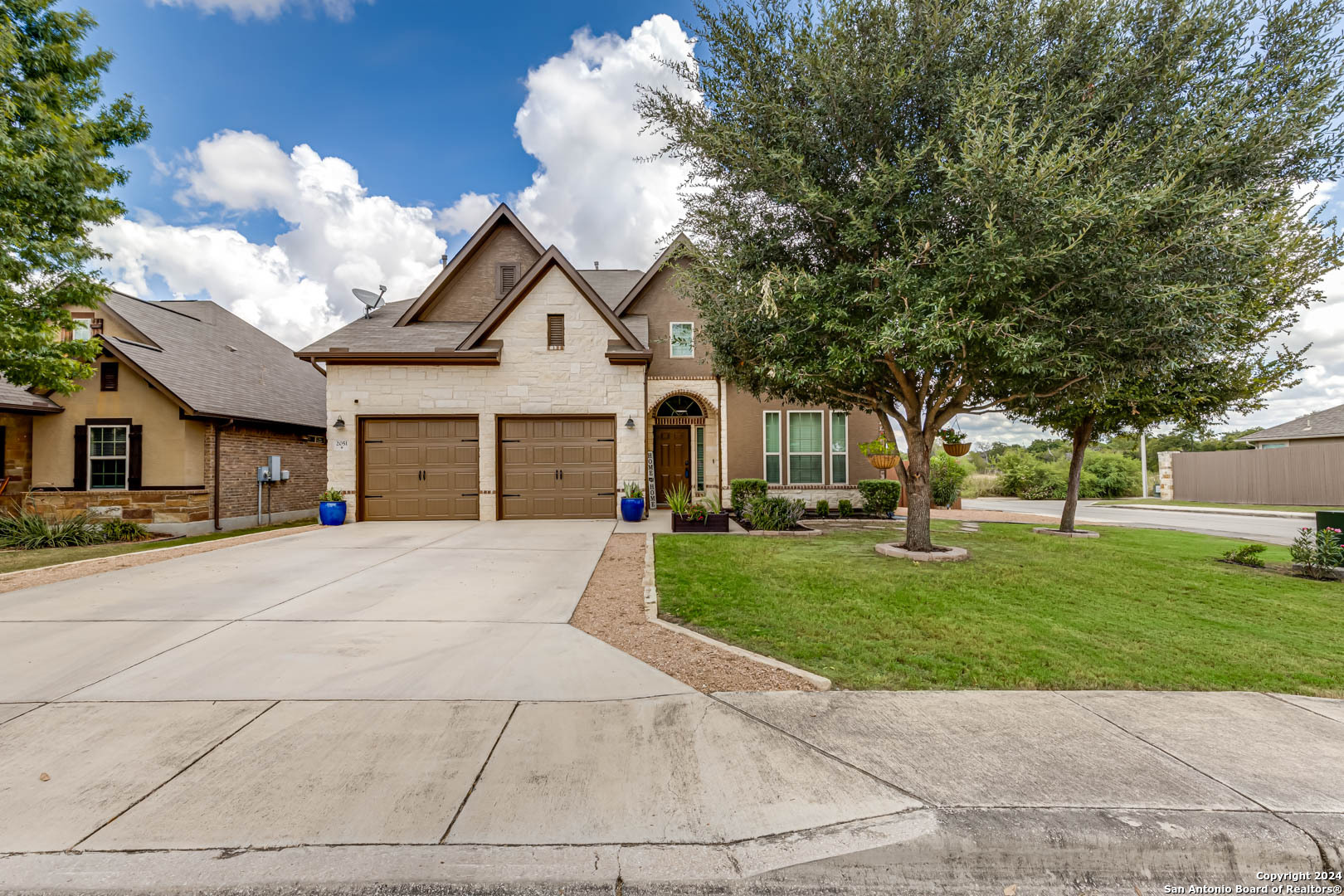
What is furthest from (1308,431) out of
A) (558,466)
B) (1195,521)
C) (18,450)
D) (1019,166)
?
(18,450)

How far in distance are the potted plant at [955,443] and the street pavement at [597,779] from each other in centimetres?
836

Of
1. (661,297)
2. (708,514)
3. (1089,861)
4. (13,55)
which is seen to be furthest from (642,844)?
(13,55)

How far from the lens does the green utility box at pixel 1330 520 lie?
767 cm

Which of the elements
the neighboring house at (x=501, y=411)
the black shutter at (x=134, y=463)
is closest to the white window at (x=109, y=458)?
the black shutter at (x=134, y=463)

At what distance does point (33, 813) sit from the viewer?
2.49m

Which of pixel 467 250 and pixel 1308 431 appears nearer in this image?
pixel 467 250

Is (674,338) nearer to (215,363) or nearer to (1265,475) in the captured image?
(215,363)

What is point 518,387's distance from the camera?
523 inches

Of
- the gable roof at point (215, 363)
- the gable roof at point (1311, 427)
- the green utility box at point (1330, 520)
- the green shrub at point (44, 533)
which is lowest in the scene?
the green shrub at point (44, 533)

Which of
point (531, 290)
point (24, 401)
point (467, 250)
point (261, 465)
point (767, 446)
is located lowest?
point (261, 465)

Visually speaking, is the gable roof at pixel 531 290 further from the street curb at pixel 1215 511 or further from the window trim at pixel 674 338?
the street curb at pixel 1215 511

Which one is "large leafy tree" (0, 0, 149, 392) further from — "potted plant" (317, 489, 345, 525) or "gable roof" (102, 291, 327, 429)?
"potted plant" (317, 489, 345, 525)

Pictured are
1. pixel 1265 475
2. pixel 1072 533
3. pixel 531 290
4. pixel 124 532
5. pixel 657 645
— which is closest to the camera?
pixel 657 645

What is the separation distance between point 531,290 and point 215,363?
10.1 meters
